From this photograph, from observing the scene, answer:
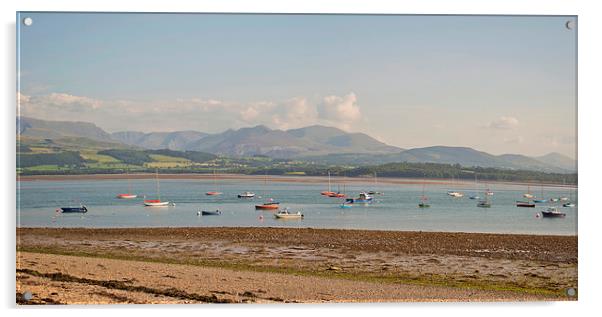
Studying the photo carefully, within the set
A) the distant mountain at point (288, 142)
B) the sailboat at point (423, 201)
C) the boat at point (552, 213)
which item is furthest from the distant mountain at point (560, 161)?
the distant mountain at point (288, 142)

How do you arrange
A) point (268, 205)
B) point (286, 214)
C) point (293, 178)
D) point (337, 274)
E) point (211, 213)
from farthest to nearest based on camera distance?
point (286, 214) → point (211, 213) → point (268, 205) → point (293, 178) → point (337, 274)

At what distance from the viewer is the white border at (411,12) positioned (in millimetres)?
5879

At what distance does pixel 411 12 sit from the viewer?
6.21 meters

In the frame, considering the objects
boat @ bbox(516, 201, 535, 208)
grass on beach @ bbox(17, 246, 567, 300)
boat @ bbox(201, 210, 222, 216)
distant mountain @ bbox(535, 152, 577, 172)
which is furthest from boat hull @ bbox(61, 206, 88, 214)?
distant mountain @ bbox(535, 152, 577, 172)

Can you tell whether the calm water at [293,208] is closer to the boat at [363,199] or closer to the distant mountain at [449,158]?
the boat at [363,199]

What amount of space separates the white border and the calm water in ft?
0.80

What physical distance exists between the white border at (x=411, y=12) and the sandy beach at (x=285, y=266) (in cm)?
10

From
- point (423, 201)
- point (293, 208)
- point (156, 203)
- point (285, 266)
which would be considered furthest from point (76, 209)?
point (423, 201)

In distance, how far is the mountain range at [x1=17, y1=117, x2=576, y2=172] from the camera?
6758mm

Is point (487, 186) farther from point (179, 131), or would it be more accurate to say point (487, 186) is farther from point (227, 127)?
point (179, 131)

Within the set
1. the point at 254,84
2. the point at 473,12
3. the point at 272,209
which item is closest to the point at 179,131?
the point at 254,84

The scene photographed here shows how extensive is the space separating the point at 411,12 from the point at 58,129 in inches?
151

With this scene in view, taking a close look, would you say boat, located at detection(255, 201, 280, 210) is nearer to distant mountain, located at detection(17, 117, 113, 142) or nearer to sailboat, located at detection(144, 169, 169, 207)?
sailboat, located at detection(144, 169, 169, 207)

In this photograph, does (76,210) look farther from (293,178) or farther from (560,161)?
(560,161)
